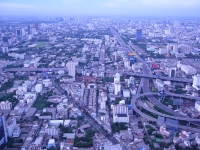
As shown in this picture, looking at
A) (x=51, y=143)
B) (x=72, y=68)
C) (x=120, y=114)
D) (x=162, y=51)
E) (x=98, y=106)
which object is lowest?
(x=51, y=143)

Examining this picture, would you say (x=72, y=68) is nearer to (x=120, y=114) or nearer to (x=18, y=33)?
(x=120, y=114)

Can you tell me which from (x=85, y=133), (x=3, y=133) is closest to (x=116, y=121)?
(x=85, y=133)

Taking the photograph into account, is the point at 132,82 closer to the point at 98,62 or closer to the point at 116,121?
the point at 116,121

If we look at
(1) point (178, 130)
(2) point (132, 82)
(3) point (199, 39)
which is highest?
(3) point (199, 39)

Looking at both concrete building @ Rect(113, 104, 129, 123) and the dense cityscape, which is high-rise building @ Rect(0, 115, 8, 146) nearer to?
the dense cityscape

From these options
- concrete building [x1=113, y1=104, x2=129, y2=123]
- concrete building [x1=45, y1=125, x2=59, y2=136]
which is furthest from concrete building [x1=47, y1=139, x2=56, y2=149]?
concrete building [x1=113, y1=104, x2=129, y2=123]

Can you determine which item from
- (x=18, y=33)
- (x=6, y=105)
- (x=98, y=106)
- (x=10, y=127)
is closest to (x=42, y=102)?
(x=6, y=105)

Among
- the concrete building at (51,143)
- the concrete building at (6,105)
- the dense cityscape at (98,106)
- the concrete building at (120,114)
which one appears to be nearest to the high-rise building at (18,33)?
the dense cityscape at (98,106)

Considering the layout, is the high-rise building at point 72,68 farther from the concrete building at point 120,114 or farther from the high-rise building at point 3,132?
the high-rise building at point 3,132
